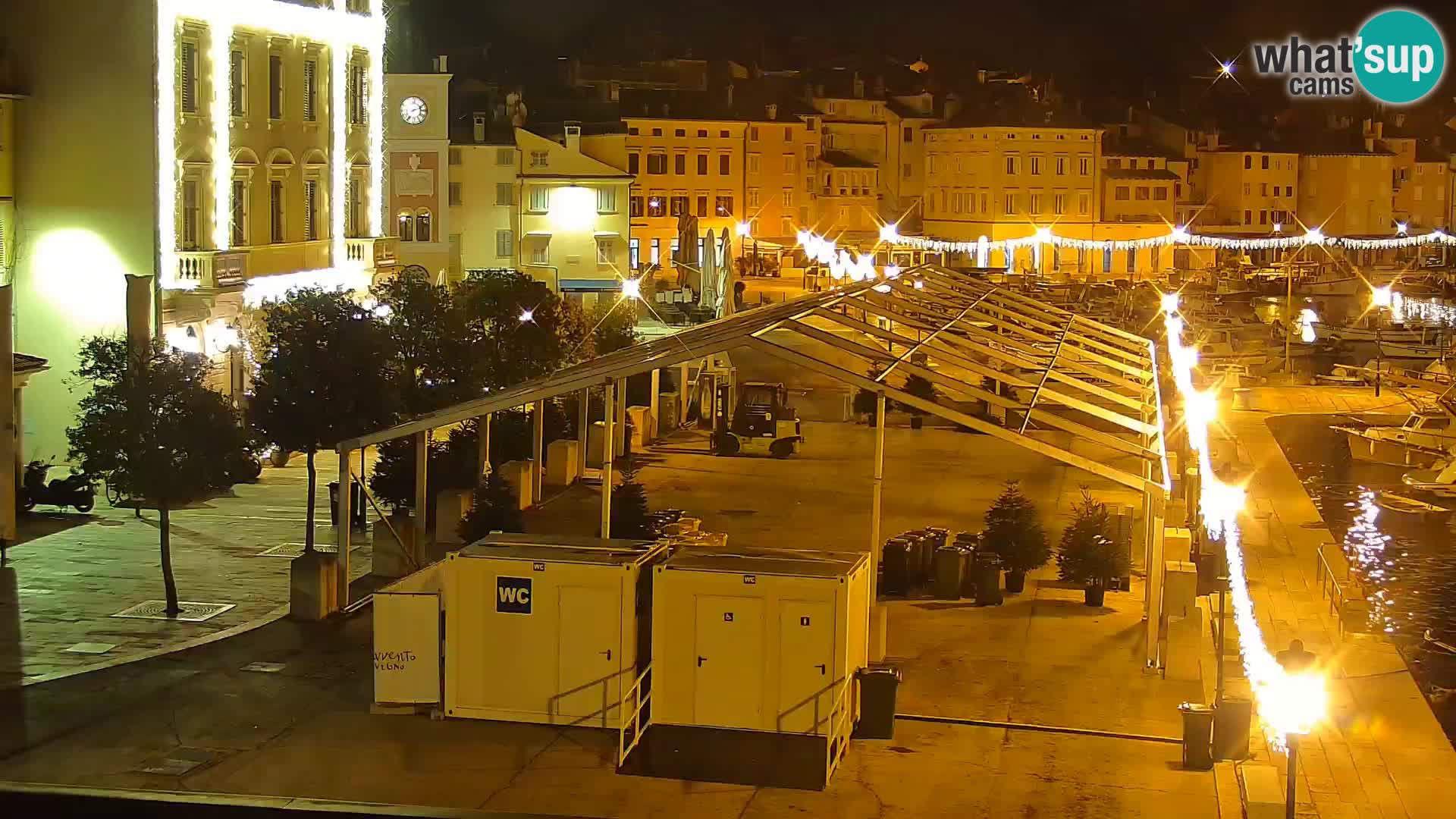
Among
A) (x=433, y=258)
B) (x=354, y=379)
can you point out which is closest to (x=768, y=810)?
(x=354, y=379)

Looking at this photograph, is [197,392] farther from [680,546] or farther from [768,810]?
[768,810]

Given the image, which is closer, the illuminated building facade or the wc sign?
the wc sign

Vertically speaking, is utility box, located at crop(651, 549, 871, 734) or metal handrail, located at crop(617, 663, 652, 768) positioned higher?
utility box, located at crop(651, 549, 871, 734)

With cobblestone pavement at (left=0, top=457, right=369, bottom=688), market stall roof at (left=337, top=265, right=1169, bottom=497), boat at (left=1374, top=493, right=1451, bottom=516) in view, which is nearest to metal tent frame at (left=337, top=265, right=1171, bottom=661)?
market stall roof at (left=337, top=265, right=1169, bottom=497)

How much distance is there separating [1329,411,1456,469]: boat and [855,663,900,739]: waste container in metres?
26.6

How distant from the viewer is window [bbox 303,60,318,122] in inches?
1507

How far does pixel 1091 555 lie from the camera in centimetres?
2172

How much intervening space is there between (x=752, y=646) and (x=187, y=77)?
22.3m

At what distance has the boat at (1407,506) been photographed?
111 feet

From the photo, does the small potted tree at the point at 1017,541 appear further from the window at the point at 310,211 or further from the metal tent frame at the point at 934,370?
the window at the point at 310,211

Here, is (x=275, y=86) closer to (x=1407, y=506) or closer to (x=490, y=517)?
(x=490, y=517)

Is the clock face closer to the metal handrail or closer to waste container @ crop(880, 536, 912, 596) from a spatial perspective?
waste container @ crop(880, 536, 912, 596)

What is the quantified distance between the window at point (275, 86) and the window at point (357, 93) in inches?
148

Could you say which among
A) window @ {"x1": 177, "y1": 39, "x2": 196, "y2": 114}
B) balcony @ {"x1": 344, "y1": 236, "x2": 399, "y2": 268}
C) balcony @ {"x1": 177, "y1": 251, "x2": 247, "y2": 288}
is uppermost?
window @ {"x1": 177, "y1": 39, "x2": 196, "y2": 114}
